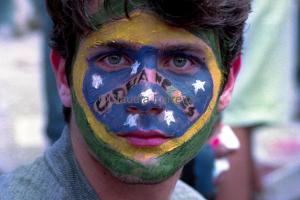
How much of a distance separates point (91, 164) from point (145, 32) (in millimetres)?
413

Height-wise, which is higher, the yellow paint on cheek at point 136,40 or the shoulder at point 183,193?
the yellow paint on cheek at point 136,40

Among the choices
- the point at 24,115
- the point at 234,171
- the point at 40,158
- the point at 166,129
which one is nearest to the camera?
the point at 166,129

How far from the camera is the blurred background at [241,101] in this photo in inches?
163

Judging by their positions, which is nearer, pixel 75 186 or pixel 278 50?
pixel 75 186

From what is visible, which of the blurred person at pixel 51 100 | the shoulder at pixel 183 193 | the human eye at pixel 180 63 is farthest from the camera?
the blurred person at pixel 51 100

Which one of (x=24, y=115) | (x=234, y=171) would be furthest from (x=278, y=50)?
(x=24, y=115)

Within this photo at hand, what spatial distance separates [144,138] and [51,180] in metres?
0.33

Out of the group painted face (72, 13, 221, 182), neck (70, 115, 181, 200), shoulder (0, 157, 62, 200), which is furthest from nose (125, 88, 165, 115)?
shoulder (0, 157, 62, 200)

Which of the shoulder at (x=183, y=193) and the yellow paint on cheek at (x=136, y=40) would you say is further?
the shoulder at (x=183, y=193)

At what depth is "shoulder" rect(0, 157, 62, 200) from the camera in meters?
2.51

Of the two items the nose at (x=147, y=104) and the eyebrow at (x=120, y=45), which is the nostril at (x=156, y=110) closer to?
the nose at (x=147, y=104)

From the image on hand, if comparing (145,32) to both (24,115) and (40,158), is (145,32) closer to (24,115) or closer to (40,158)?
(40,158)

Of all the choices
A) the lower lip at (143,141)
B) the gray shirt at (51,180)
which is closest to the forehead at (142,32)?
the lower lip at (143,141)

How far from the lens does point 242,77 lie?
13.6ft
